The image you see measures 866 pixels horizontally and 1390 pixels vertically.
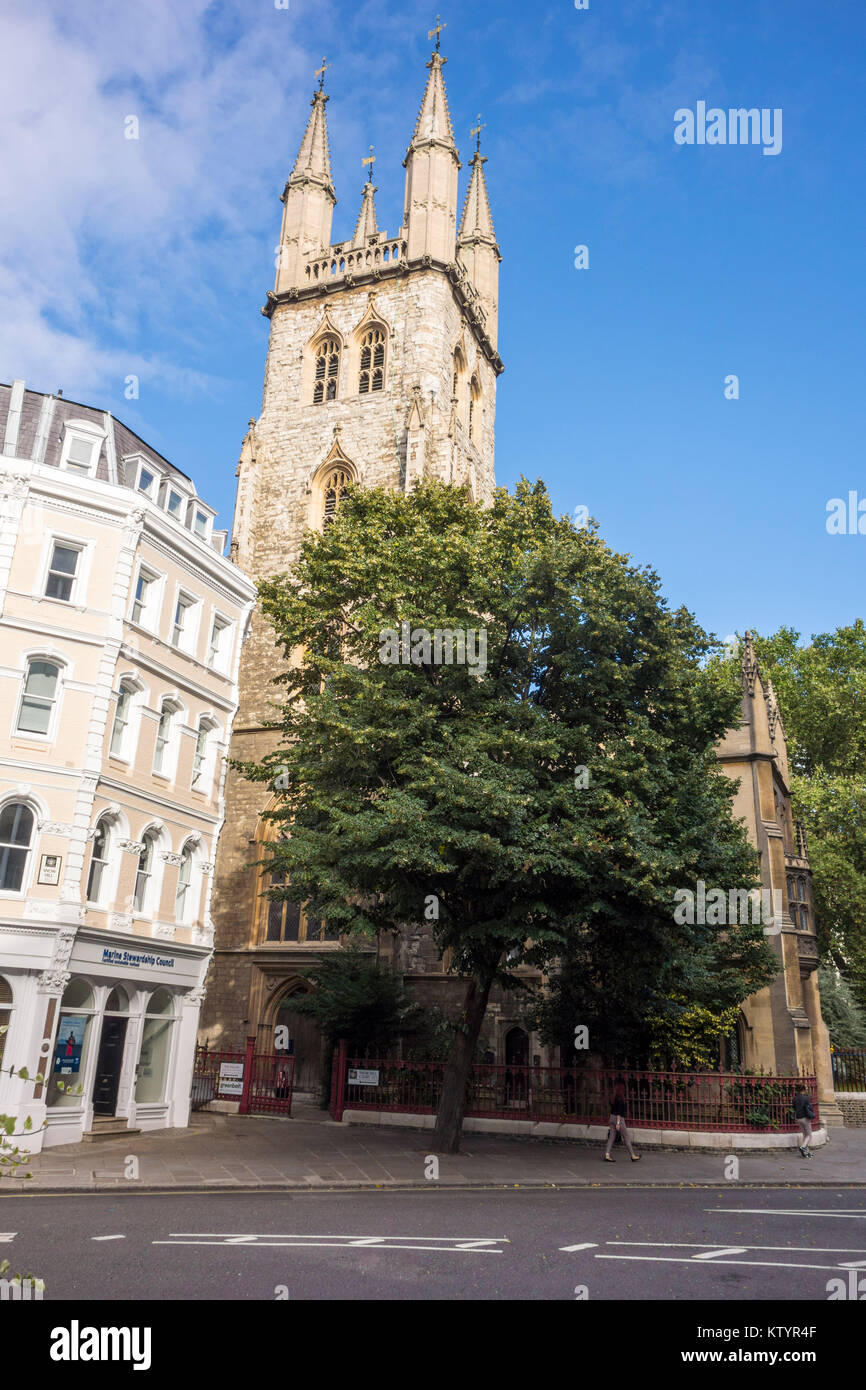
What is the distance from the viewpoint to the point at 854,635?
151 feet

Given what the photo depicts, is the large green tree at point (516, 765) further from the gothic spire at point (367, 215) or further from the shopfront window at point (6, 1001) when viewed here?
the gothic spire at point (367, 215)

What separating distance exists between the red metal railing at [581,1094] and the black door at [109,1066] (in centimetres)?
545

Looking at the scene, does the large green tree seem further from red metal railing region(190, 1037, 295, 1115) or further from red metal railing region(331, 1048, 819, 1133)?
red metal railing region(190, 1037, 295, 1115)

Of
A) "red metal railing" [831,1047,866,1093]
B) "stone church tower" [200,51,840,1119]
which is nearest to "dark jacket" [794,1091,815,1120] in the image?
"stone church tower" [200,51,840,1119]

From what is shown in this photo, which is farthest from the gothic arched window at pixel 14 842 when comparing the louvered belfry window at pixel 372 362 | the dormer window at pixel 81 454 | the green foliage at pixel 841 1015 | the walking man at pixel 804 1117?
the green foliage at pixel 841 1015

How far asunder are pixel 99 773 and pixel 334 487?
23.3 m

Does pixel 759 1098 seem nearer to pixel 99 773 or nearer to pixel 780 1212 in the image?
pixel 780 1212

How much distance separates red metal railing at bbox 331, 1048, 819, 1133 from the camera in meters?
21.6

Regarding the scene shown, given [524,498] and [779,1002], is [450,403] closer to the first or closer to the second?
[524,498]

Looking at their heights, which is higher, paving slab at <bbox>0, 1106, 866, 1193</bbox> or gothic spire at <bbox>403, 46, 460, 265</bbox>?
gothic spire at <bbox>403, 46, 460, 265</bbox>

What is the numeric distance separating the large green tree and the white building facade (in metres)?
3.97

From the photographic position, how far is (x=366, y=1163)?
1767 cm

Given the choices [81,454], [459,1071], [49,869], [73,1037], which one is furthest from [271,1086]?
[81,454]
